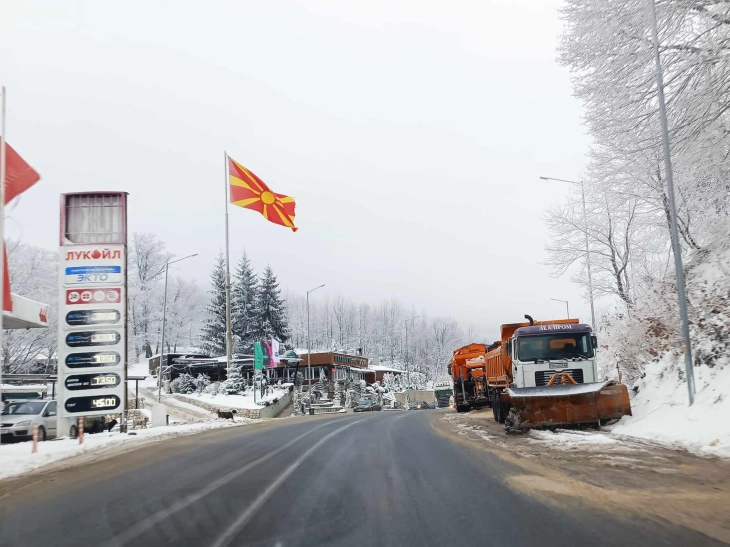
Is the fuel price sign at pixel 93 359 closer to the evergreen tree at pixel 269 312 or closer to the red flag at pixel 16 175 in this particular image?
the red flag at pixel 16 175

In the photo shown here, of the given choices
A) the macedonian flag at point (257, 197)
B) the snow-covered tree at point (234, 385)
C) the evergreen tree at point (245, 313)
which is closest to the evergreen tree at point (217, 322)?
the evergreen tree at point (245, 313)

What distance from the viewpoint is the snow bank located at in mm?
10703

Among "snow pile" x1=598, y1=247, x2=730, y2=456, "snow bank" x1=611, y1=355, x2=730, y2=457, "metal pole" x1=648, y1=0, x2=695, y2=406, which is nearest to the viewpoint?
"snow bank" x1=611, y1=355, x2=730, y2=457

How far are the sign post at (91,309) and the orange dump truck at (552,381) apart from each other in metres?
12.7

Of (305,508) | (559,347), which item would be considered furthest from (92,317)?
(305,508)

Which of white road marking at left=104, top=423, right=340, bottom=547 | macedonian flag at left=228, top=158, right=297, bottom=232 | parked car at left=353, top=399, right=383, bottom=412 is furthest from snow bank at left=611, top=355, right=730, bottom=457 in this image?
parked car at left=353, top=399, right=383, bottom=412

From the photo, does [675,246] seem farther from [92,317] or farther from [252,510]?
[92,317]

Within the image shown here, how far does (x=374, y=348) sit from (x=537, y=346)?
399 feet

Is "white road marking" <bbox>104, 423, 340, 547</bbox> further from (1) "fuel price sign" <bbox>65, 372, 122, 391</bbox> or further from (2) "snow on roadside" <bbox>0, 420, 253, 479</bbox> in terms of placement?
(1) "fuel price sign" <bbox>65, 372, 122, 391</bbox>

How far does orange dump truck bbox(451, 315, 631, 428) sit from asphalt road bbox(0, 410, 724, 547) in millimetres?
3791

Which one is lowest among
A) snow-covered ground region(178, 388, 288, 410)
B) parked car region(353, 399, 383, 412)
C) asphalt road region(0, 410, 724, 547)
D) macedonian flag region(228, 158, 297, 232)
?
parked car region(353, 399, 383, 412)

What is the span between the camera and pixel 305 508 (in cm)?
662

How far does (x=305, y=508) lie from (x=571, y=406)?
30.8 ft

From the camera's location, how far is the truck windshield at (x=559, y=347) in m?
16.4
